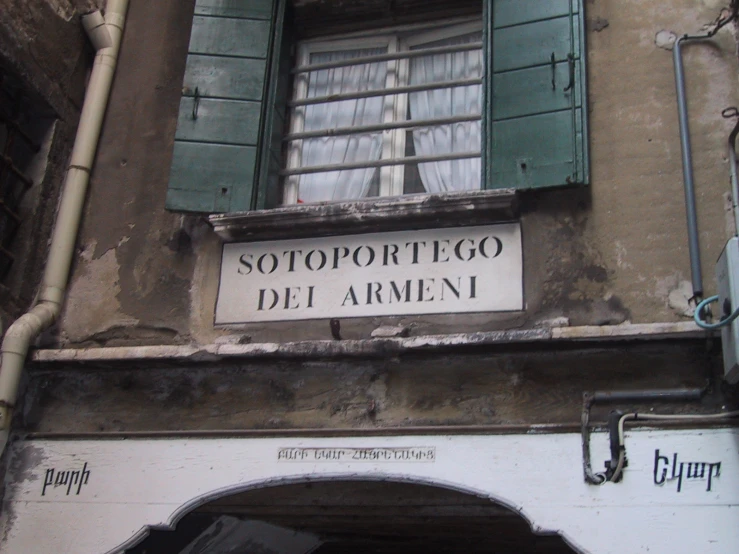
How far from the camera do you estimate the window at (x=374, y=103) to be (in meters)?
5.18

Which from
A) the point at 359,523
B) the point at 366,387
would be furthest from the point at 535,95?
the point at 359,523

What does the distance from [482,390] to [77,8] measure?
3.57 meters

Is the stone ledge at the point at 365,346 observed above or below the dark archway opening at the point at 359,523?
above

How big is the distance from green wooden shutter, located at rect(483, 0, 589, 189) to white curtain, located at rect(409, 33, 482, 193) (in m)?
0.33

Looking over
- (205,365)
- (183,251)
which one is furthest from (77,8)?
(205,365)

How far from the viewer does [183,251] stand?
5539 mm

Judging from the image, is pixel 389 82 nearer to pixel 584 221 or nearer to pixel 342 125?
pixel 342 125

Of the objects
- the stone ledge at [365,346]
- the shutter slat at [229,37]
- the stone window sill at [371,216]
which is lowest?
the stone ledge at [365,346]

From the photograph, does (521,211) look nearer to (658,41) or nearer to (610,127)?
(610,127)

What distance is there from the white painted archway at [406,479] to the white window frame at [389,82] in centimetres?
162

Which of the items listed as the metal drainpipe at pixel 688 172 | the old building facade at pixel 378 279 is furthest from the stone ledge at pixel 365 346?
the metal drainpipe at pixel 688 172

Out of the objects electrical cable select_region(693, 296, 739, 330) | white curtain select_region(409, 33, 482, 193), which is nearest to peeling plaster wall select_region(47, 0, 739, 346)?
electrical cable select_region(693, 296, 739, 330)

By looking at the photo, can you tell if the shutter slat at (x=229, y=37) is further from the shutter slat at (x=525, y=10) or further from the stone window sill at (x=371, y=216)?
the shutter slat at (x=525, y=10)

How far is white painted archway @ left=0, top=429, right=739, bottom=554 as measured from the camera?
418 centimetres
